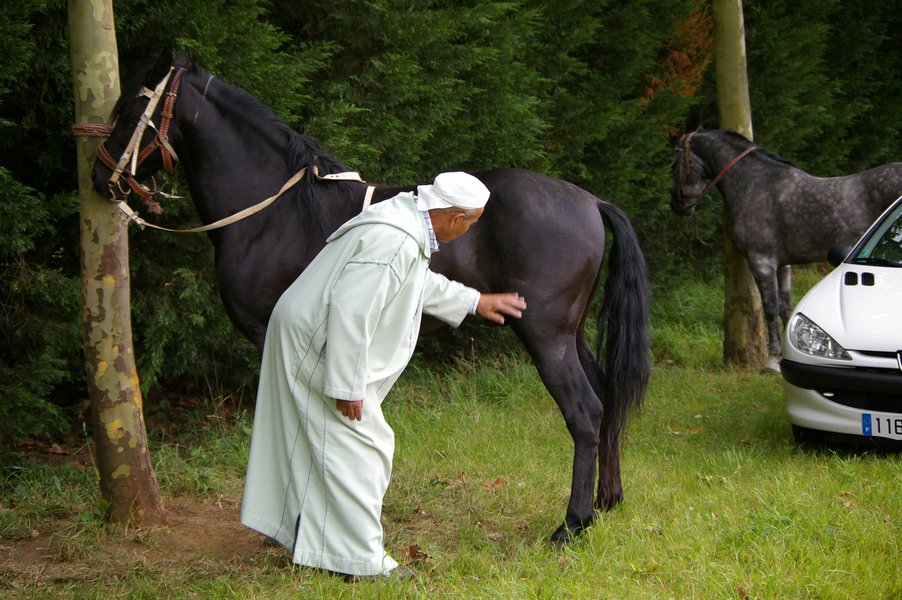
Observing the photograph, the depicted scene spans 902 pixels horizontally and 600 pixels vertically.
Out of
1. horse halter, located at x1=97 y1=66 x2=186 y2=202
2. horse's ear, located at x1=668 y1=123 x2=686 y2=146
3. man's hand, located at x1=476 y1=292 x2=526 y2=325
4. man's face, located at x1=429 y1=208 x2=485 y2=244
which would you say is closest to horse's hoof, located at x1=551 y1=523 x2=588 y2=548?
man's hand, located at x1=476 y1=292 x2=526 y2=325

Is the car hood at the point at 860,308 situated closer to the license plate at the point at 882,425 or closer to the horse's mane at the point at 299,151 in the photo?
the license plate at the point at 882,425

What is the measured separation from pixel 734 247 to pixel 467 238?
475cm

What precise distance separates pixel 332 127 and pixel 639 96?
5.08m

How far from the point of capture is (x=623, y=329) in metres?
4.91

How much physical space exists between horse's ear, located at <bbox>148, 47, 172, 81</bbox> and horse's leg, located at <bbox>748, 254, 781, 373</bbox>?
5.72 metres

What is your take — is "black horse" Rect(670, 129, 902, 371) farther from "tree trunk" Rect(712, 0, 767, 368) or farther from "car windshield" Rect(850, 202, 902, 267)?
"car windshield" Rect(850, 202, 902, 267)

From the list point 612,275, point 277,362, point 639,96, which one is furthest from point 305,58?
point 639,96

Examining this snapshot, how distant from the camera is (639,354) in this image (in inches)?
193

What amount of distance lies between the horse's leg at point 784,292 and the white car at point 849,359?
2838 mm

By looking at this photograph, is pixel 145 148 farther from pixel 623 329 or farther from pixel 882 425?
pixel 882 425

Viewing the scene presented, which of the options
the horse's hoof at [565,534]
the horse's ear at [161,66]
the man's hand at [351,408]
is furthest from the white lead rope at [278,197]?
the horse's hoof at [565,534]

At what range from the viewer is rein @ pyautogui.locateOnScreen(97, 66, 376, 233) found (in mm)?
4605

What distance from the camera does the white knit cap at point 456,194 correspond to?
382 centimetres

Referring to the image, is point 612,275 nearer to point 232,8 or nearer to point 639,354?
point 639,354
